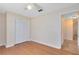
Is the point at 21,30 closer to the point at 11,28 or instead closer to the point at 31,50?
the point at 11,28

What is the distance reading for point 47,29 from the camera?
1520mm

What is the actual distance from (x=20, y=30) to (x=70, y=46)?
87 centimetres

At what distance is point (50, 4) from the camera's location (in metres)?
1.41

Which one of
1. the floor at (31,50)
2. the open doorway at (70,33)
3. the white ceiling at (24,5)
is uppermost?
the white ceiling at (24,5)

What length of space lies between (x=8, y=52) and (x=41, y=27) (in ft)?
2.26

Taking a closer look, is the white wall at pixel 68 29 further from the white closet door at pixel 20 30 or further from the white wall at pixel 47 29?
the white closet door at pixel 20 30

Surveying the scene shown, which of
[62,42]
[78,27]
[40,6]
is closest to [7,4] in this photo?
[40,6]

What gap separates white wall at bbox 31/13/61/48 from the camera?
4.78ft

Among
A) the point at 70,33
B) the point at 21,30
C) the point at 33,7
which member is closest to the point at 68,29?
the point at 70,33

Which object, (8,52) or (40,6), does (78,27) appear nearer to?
(40,6)

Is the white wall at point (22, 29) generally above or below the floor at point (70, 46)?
above

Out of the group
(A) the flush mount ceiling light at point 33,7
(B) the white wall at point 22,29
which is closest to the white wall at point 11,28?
(B) the white wall at point 22,29

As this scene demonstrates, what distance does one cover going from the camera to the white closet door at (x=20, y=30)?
146 cm

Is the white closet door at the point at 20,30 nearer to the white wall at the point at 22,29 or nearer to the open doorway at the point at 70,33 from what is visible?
the white wall at the point at 22,29
